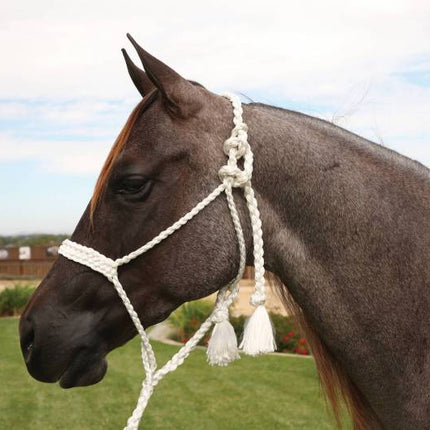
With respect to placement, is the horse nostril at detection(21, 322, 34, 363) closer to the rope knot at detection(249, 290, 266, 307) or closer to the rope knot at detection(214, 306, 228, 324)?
the rope knot at detection(214, 306, 228, 324)

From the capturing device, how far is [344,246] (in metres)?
2.47

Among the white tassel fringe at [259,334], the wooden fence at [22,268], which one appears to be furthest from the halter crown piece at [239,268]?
the wooden fence at [22,268]

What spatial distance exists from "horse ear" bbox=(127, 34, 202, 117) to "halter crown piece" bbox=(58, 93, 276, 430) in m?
0.17

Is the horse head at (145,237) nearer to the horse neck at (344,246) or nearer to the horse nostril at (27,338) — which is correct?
the horse nostril at (27,338)

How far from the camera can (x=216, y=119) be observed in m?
2.55

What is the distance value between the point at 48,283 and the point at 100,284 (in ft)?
0.65

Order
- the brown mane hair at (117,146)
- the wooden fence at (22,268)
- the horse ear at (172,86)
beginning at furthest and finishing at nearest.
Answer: the wooden fence at (22,268) < the brown mane hair at (117,146) < the horse ear at (172,86)

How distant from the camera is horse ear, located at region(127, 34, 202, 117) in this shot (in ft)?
7.97

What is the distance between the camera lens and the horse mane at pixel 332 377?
2.62 metres

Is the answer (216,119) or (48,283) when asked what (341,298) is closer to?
(216,119)

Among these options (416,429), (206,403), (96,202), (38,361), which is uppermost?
(96,202)

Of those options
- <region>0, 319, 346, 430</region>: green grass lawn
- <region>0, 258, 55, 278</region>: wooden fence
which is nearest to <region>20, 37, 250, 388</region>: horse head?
<region>0, 319, 346, 430</region>: green grass lawn

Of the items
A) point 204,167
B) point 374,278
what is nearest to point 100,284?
point 204,167

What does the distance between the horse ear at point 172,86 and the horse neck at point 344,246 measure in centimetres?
24
